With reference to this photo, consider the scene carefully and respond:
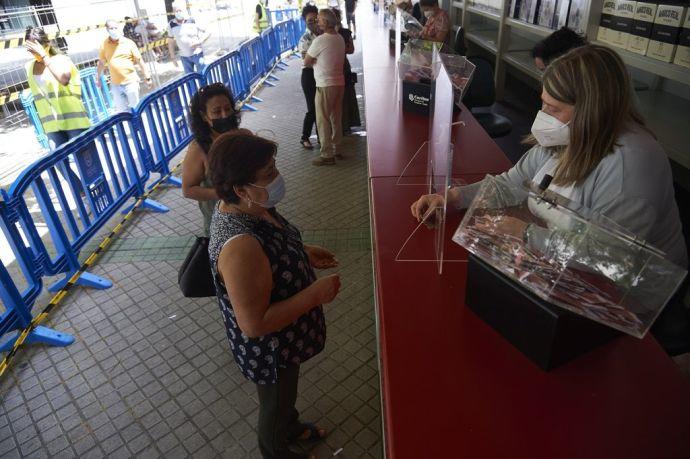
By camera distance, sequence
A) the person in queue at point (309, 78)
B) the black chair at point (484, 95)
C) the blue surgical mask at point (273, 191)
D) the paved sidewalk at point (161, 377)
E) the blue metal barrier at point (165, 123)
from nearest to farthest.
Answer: the blue surgical mask at point (273, 191) < the paved sidewalk at point (161, 377) < the black chair at point (484, 95) < the blue metal barrier at point (165, 123) < the person in queue at point (309, 78)

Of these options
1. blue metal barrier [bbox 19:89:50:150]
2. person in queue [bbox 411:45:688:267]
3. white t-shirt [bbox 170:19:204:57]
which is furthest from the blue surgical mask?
white t-shirt [bbox 170:19:204:57]

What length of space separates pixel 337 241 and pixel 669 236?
2428 mm

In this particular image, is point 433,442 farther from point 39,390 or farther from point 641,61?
point 641,61

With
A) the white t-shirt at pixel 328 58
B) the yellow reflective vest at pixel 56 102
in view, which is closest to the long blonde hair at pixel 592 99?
the white t-shirt at pixel 328 58

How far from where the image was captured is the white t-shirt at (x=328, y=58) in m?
4.55

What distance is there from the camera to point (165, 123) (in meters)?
5.05

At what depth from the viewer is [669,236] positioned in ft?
5.02

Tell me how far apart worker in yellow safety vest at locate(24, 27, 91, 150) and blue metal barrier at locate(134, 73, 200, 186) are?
640 millimetres

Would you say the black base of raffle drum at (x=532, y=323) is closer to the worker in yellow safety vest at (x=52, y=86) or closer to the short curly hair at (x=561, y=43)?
the short curly hair at (x=561, y=43)

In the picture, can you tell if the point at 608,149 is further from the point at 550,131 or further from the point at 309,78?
the point at 309,78

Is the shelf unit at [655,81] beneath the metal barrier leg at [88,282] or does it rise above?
above

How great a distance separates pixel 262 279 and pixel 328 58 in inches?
148

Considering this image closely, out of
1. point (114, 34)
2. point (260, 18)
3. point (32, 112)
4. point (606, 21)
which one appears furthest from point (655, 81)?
point (260, 18)

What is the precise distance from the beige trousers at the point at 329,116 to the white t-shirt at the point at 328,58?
0.27 feet
